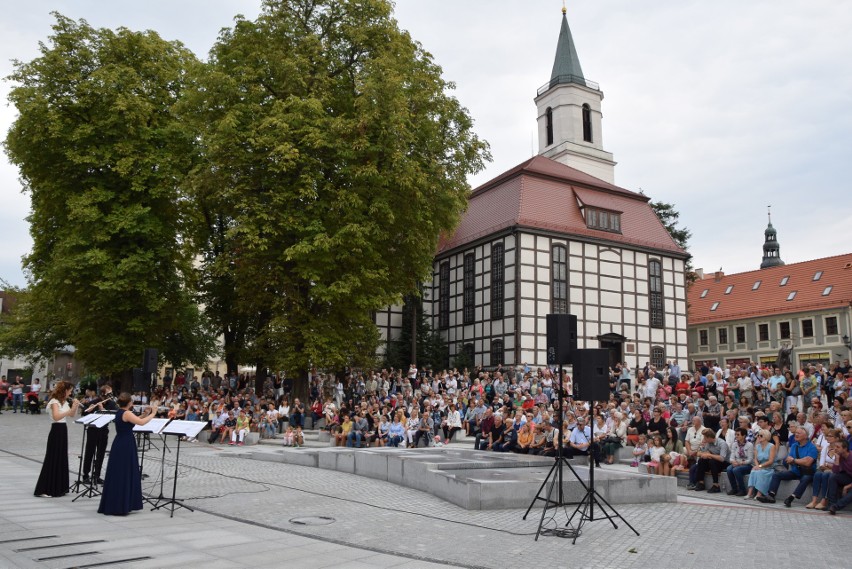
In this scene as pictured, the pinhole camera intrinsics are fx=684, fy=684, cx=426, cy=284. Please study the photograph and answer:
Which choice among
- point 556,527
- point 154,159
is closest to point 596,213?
point 154,159

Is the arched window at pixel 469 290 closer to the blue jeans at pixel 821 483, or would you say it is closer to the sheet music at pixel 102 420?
the blue jeans at pixel 821 483

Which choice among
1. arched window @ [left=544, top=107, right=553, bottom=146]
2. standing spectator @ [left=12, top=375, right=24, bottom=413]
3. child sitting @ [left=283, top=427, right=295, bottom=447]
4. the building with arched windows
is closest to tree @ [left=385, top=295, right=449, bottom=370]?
the building with arched windows

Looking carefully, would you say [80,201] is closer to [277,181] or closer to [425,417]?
[277,181]

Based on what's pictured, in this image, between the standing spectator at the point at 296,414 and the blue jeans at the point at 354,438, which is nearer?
the blue jeans at the point at 354,438

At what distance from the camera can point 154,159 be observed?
81.5 feet

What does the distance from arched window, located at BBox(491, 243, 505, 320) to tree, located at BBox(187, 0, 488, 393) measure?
32.7 ft

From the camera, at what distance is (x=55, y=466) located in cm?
998

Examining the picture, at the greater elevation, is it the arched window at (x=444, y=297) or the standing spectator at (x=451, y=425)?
the arched window at (x=444, y=297)

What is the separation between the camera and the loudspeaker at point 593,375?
8.38 m

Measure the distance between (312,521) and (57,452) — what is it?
164 inches

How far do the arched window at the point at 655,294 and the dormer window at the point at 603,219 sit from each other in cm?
296

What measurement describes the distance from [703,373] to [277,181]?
15903 mm

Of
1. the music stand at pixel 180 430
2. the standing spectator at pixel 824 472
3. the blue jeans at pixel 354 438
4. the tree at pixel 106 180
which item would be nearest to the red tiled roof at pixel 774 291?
the blue jeans at pixel 354 438

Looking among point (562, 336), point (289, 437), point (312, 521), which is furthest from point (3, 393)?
point (562, 336)
